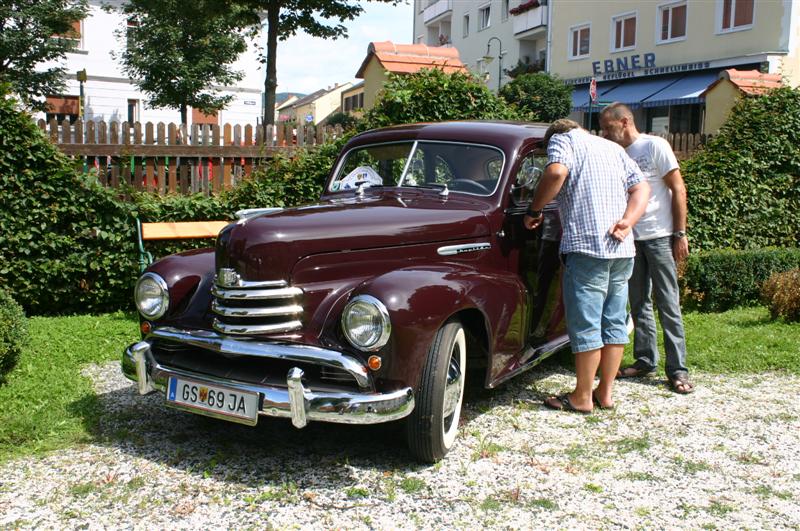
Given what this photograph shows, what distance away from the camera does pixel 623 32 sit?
93.2ft

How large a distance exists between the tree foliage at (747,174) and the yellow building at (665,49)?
11.4 metres

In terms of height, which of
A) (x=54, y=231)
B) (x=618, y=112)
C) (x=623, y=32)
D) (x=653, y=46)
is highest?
(x=623, y=32)

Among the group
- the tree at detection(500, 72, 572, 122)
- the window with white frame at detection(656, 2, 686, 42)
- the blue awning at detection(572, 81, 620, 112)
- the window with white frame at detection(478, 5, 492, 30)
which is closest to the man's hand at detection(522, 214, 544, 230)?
the tree at detection(500, 72, 572, 122)

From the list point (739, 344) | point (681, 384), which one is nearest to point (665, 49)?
point (739, 344)

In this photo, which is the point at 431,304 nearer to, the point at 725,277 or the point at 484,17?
the point at 725,277

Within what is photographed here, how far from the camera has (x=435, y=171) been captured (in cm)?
504

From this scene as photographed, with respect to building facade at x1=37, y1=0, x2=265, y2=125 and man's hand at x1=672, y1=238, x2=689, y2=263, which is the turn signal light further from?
building facade at x1=37, y1=0, x2=265, y2=125

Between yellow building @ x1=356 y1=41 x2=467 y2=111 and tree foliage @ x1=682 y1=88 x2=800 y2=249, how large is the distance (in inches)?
137

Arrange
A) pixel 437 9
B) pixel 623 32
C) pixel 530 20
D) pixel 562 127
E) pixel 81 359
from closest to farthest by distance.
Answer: pixel 562 127
pixel 81 359
pixel 623 32
pixel 530 20
pixel 437 9

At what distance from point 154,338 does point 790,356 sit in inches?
197

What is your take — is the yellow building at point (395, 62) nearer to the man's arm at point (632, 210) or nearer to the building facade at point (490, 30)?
the man's arm at point (632, 210)

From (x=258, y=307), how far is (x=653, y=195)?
3016 mm

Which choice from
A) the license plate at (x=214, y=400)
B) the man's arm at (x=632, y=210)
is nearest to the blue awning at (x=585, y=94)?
the man's arm at (x=632, y=210)

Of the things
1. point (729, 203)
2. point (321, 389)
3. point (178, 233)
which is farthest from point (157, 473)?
point (729, 203)
